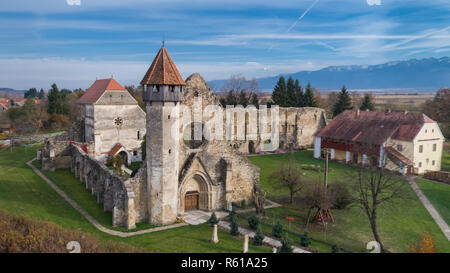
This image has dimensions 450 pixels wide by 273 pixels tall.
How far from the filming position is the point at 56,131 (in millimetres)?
67688

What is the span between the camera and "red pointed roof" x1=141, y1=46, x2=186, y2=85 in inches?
822

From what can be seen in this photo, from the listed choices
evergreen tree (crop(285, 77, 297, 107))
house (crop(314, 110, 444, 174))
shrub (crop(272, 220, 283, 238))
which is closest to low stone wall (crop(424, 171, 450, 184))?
house (crop(314, 110, 444, 174))

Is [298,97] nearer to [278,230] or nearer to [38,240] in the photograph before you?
[278,230]

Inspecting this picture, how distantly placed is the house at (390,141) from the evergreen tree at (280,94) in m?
20.5

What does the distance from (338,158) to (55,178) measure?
114 ft

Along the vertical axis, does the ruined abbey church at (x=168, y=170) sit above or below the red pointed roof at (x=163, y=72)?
below

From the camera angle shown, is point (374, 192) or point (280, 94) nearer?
point (374, 192)

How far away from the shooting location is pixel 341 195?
24.9m

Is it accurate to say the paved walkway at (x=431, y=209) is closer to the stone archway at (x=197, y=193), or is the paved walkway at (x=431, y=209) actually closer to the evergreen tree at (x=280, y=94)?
the stone archway at (x=197, y=193)

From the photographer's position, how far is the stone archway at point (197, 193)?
24.8 metres

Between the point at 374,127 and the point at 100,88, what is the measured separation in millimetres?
35945

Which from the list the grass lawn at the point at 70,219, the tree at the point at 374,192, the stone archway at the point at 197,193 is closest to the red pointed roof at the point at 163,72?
the stone archway at the point at 197,193

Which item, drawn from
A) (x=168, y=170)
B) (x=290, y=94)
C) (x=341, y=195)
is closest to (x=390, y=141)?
(x=341, y=195)
